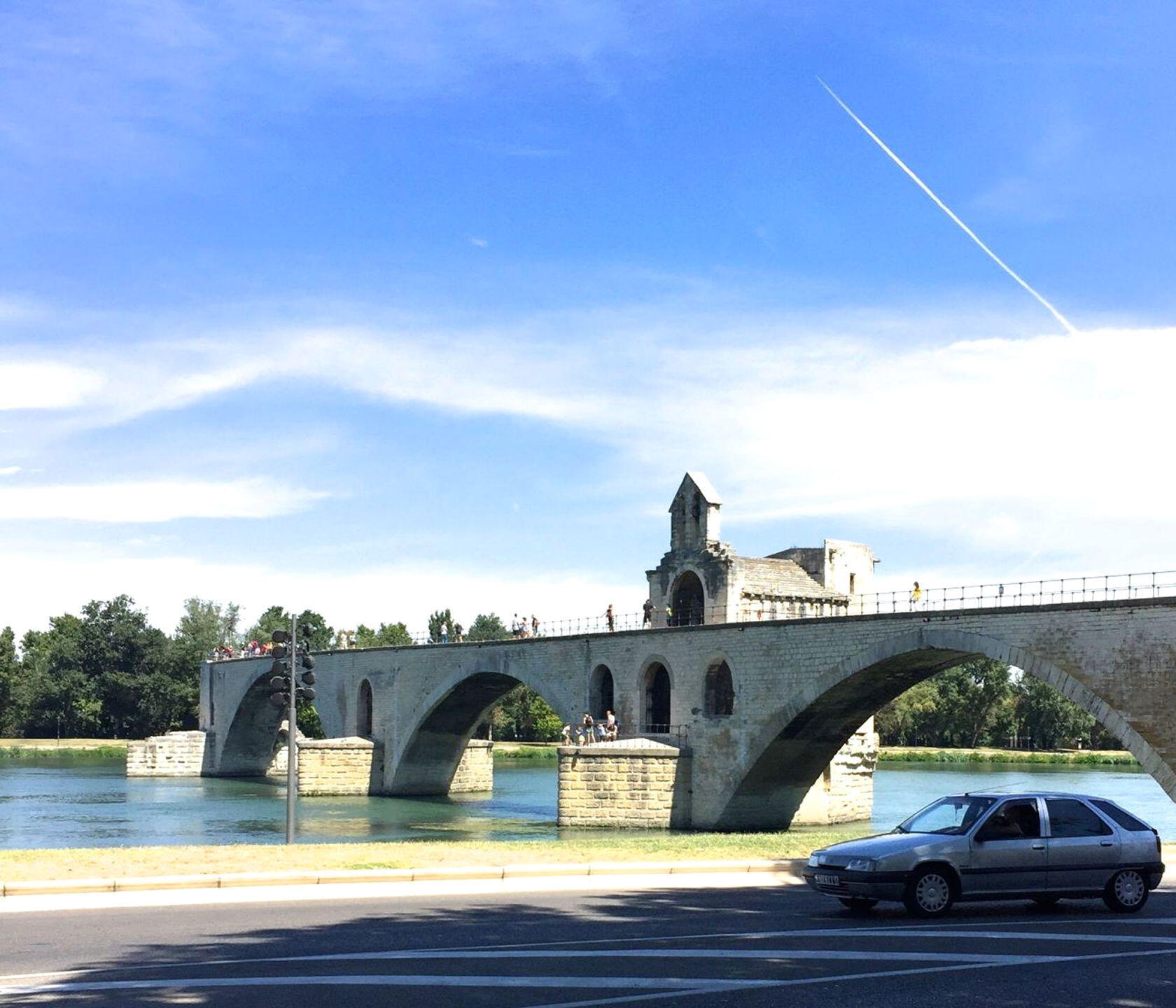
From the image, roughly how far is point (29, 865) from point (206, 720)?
233 feet

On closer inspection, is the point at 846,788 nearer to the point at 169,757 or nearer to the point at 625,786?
the point at 625,786

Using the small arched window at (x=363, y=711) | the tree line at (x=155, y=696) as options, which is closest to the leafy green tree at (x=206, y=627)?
the tree line at (x=155, y=696)

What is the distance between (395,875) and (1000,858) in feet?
23.0

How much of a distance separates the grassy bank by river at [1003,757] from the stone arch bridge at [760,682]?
113ft

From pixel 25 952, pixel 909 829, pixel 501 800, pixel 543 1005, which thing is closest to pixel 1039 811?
pixel 909 829

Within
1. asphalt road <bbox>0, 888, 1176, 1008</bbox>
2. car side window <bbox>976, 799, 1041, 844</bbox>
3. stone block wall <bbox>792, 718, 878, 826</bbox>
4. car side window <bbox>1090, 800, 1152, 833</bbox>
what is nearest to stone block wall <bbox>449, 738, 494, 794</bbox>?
stone block wall <bbox>792, 718, 878, 826</bbox>

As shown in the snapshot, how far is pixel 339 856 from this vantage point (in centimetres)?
1859

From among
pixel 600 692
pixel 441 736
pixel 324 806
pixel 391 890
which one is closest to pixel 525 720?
pixel 441 736

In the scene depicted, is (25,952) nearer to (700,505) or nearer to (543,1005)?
(543,1005)

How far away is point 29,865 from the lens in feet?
54.9

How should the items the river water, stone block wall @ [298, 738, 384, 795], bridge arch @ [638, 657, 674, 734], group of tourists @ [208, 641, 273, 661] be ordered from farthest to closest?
group of tourists @ [208, 641, 273, 661] → stone block wall @ [298, 738, 384, 795] → bridge arch @ [638, 657, 674, 734] → the river water

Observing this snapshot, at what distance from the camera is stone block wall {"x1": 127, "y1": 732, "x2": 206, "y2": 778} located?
78562 mm

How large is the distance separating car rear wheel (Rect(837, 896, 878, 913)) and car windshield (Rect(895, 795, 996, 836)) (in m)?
0.80

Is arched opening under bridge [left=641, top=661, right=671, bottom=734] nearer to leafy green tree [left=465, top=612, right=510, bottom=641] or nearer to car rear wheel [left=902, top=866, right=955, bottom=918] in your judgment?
car rear wheel [left=902, top=866, right=955, bottom=918]
